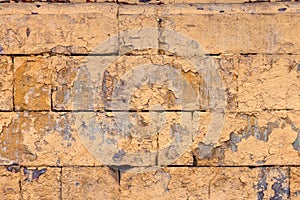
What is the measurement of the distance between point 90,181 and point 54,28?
48.8 inches

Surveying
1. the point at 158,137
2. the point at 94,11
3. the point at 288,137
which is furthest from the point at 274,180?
the point at 94,11

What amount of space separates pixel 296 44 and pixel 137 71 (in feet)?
4.16

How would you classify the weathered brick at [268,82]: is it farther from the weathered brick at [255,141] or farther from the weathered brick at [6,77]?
the weathered brick at [6,77]

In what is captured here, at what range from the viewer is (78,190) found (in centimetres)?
413

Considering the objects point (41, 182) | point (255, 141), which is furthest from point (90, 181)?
point (255, 141)

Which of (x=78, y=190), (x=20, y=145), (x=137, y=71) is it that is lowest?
(x=78, y=190)

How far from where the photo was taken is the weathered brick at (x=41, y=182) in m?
4.12

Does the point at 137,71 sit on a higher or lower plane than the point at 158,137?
higher

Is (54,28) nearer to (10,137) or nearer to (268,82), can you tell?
(10,137)

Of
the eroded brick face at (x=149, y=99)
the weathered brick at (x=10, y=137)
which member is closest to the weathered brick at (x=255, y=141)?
the eroded brick face at (x=149, y=99)

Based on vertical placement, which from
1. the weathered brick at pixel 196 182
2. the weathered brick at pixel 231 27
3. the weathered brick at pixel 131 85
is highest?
the weathered brick at pixel 231 27

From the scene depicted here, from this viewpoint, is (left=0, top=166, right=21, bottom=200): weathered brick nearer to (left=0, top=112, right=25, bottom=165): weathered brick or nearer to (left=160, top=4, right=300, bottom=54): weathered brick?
(left=0, top=112, right=25, bottom=165): weathered brick

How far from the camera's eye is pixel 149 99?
4.09 m

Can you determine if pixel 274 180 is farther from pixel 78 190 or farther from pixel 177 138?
pixel 78 190
